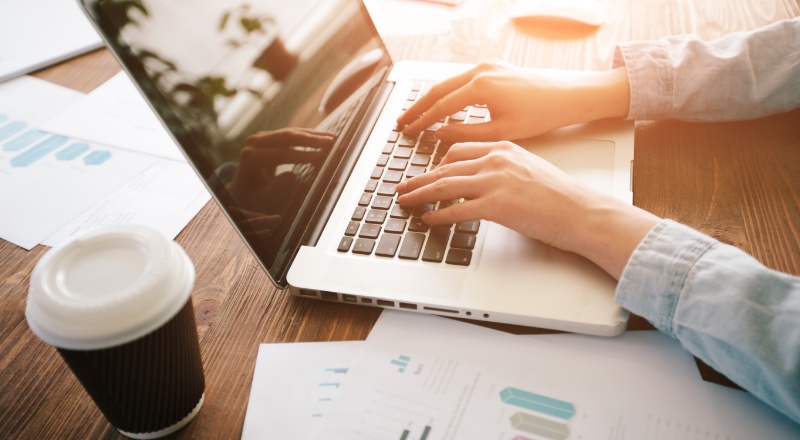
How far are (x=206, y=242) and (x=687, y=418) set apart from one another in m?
0.54

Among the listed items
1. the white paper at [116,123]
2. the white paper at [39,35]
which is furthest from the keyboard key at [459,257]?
the white paper at [39,35]

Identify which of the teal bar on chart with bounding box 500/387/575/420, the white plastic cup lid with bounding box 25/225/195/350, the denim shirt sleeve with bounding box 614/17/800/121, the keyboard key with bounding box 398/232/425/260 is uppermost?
the white plastic cup lid with bounding box 25/225/195/350

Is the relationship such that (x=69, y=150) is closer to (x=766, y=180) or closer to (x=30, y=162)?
(x=30, y=162)

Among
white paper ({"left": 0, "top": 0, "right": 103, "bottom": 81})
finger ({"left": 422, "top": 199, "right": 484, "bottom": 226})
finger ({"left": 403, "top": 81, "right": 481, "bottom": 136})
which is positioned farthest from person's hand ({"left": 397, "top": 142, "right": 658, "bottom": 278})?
white paper ({"left": 0, "top": 0, "right": 103, "bottom": 81})

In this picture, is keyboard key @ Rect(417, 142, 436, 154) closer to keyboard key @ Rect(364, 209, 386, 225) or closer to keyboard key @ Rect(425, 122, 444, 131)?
keyboard key @ Rect(425, 122, 444, 131)

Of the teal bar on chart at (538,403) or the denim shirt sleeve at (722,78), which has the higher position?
the teal bar on chart at (538,403)

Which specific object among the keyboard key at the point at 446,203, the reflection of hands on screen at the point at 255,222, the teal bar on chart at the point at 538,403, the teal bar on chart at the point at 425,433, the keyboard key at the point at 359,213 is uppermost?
the reflection of hands on screen at the point at 255,222

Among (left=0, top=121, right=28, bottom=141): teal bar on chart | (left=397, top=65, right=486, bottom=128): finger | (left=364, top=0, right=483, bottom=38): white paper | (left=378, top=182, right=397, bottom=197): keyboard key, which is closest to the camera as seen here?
(left=378, top=182, right=397, bottom=197): keyboard key

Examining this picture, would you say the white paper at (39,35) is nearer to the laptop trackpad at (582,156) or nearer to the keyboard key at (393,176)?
the keyboard key at (393,176)

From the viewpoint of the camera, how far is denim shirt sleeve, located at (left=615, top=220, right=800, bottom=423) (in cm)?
44

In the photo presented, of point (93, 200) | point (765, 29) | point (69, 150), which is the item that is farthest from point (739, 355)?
point (69, 150)

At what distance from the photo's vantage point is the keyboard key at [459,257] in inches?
23.1

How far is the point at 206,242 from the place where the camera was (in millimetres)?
698

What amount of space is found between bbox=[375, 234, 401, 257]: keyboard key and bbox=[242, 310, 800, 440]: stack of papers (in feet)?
0.28
